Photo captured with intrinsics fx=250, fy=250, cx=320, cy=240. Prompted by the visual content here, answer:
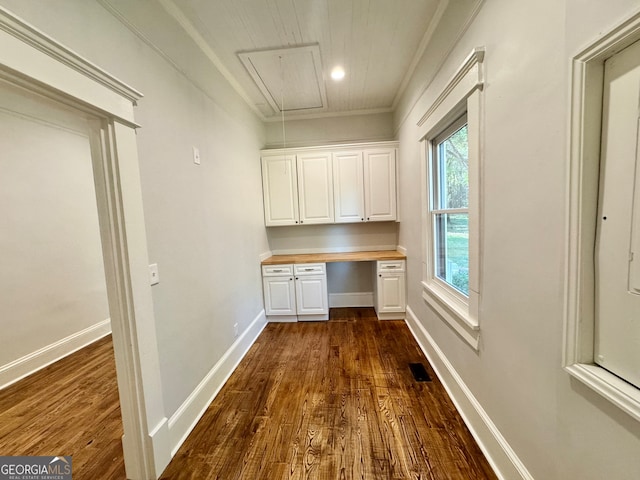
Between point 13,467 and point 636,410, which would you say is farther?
point 13,467

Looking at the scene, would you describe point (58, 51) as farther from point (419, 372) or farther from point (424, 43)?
point (419, 372)

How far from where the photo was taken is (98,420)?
70.4 inches

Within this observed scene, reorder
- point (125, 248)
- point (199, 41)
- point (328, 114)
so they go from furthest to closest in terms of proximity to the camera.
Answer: point (328, 114)
point (199, 41)
point (125, 248)

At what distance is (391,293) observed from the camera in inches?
131

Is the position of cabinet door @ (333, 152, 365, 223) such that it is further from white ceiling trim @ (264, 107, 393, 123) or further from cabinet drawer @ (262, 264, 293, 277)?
cabinet drawer @ (262, 264, 293, 277)

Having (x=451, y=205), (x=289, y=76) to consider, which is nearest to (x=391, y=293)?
(x=451, y=205)

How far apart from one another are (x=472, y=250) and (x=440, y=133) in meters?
1.18

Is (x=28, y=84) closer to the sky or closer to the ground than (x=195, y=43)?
closer to the ground

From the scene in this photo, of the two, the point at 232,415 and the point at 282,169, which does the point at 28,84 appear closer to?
the point at 232,415

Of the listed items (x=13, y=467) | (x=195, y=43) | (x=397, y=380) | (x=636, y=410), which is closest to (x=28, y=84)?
(x=195, y=43)

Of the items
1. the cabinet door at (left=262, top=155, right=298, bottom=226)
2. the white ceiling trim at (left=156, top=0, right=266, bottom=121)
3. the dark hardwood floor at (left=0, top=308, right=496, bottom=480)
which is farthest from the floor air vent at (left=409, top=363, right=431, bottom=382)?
the white ceiling trim at (left=156, top=0, right=266, bottom=121)

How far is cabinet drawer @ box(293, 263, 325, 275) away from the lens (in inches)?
133

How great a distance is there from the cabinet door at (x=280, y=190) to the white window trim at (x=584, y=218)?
10.0 ft

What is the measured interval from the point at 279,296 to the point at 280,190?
1.51 m
